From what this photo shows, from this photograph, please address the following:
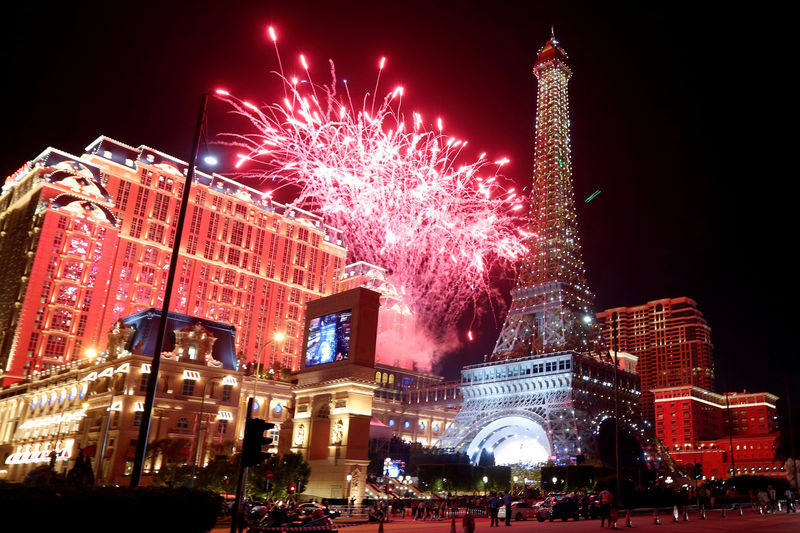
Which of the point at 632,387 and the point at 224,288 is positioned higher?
the point at 224,288

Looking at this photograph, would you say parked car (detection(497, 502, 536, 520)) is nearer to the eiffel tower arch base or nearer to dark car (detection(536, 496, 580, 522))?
dark car (detection(536, 496, 580, 522))

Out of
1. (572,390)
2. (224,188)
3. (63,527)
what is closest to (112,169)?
(224,188)

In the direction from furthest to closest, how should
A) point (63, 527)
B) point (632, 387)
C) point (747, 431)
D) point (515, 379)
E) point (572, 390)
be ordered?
point (747, 431), point (632, 387), point (515, 379), point (572, 390), point (63, 527)

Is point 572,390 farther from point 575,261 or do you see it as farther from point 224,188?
point 224,188

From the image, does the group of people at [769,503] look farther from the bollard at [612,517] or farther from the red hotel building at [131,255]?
the red hotel building at [131,255]

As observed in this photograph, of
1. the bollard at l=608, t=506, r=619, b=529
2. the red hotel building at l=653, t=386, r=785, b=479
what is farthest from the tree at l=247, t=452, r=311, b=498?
the red hotel building at l=653, t=386, r=785, b=479

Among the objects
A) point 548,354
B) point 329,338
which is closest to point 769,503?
point 329,338
